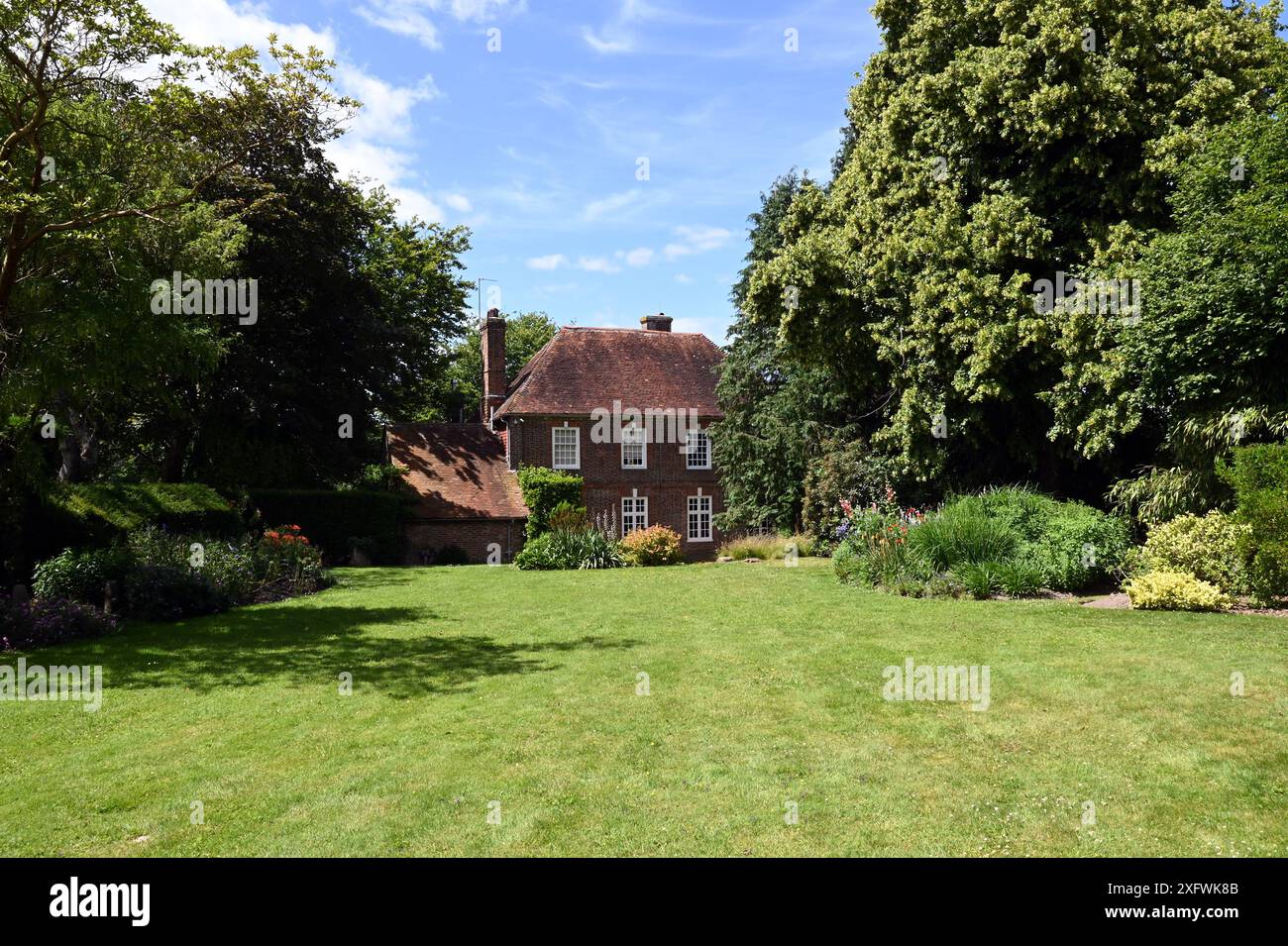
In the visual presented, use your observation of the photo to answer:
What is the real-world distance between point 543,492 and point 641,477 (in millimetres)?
5618

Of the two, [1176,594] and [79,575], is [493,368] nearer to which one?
[79,575]

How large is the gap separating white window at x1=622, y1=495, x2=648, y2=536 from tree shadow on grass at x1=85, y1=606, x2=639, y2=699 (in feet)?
73.2

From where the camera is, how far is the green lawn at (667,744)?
5.13m

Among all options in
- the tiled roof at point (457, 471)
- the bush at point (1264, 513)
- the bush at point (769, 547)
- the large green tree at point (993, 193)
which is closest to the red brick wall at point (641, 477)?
the tiled roof at point (457, 471)

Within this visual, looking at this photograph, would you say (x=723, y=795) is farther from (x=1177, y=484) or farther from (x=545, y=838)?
(x=1177, y=484)

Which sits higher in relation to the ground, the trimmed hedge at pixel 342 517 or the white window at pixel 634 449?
the white window at pixel 634 449

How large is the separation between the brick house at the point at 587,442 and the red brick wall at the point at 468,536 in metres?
0.05

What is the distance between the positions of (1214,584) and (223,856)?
15034 millimetres

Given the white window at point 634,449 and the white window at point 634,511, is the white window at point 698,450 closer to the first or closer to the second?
the white window at point 634,449

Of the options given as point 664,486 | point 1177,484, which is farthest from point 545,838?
point 664,486

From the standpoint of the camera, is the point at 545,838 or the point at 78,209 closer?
the point at 545,838

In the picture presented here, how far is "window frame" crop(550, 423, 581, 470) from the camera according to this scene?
115 ft

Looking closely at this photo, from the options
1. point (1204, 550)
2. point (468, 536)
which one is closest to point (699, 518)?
point (468, 536)
